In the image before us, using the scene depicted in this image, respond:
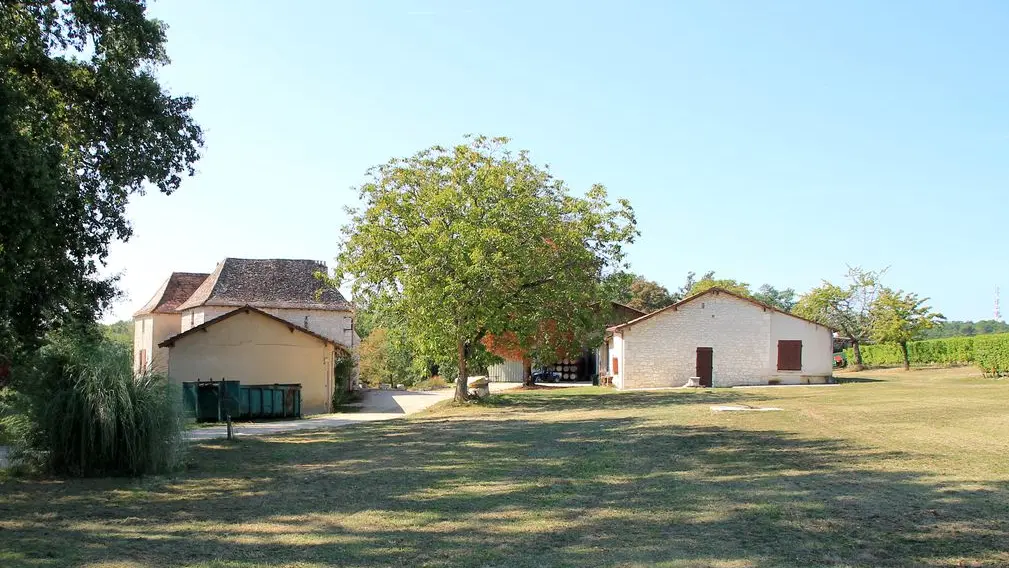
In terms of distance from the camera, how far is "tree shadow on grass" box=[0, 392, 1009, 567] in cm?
702

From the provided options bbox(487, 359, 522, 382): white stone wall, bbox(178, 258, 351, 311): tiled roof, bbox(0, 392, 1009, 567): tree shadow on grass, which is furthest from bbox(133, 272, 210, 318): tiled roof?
bbox(0, 392, 1009, 567): tree shadow on grass

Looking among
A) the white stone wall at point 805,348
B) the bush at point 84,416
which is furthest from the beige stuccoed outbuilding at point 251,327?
the white stone wall at point 805,348

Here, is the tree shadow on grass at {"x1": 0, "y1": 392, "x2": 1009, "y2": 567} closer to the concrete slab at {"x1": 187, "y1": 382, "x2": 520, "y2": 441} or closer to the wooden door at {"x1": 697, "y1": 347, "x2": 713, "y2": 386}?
the concrete slab at {"x1": 187, "y1": 382, "x2": 520, "y2": 441}

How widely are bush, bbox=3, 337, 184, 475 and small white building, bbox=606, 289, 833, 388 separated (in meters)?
31.4

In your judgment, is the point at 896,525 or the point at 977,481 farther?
the point at 977,481

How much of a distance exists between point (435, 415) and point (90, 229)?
1419cm

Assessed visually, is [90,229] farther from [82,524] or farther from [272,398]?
[272,398]

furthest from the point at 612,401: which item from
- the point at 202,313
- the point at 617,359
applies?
the point at 202,313

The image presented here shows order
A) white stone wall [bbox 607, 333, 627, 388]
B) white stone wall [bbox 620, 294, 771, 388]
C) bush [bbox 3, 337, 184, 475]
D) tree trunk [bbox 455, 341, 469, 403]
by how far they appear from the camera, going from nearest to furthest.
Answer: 1. bush [bbox 3, 337, 184, 475]
2. tree trunk [bbox 455, 341, 469, 403]
3. white stone wall [bbox 620, 294, 771, 388]
4. white stone wall [bbox 607, 333, 627, 388]

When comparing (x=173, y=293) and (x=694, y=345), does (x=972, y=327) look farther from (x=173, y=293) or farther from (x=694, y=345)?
(x=173, y=293)

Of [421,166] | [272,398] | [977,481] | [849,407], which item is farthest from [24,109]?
[849,407]

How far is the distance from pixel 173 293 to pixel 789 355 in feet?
119

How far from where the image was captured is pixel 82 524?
8773mm

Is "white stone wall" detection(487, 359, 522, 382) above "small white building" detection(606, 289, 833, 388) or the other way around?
the other way around
